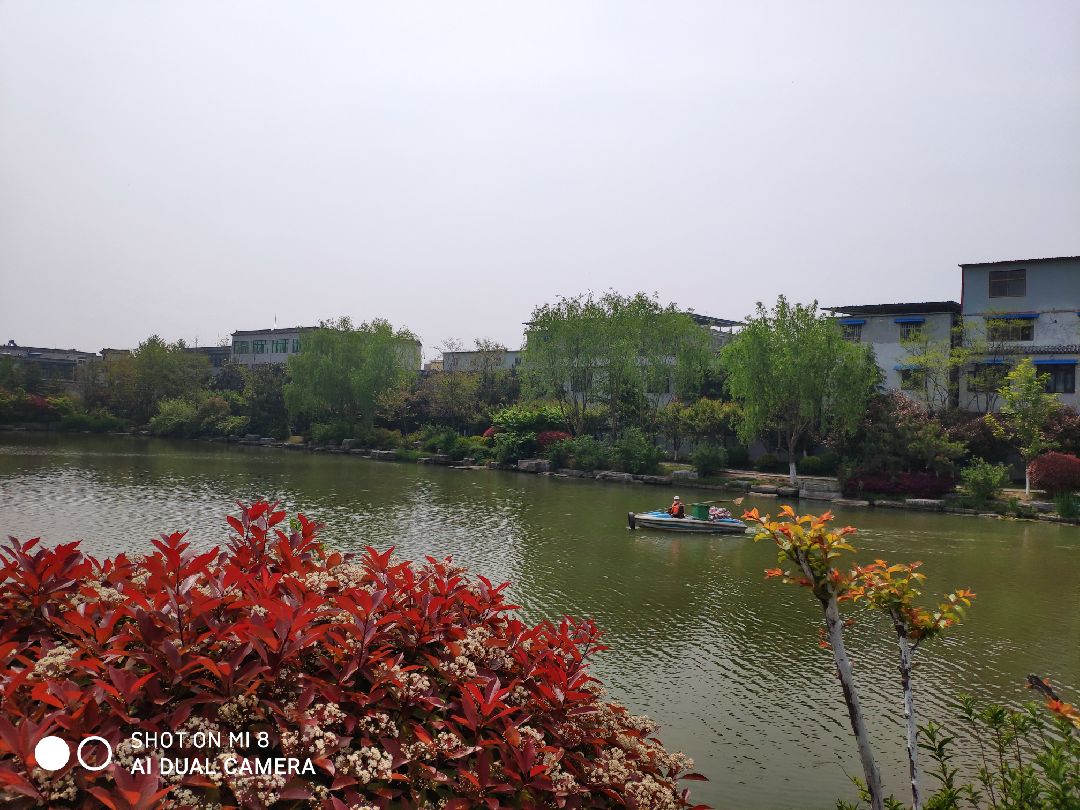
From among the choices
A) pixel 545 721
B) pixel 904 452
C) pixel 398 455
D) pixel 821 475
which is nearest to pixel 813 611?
pixel 545 721

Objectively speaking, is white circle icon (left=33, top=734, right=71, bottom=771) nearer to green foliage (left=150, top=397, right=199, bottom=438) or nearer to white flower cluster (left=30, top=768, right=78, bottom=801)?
white flower cluster (left=30, top=768, right=78, bottom=801)

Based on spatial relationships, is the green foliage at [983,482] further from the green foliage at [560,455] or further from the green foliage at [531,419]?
the green foliage at [531,419]

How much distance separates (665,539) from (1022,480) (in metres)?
18.3

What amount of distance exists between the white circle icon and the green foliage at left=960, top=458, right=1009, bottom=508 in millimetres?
28428

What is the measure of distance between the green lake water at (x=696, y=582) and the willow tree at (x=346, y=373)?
13.8m

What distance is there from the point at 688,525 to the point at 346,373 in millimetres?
31732

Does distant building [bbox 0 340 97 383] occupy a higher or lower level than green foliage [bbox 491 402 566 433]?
higher

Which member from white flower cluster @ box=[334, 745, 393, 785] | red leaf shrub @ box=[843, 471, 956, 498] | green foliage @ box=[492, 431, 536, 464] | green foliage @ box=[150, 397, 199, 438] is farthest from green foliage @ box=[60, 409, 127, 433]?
white flower cluster @ box=[334, 745, 393, 785]

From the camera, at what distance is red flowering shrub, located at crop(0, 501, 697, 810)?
253cm

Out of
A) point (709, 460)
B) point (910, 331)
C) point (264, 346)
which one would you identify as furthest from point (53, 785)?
point (264, 346)

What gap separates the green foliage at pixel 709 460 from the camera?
3378 centimetres

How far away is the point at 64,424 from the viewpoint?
177 ft

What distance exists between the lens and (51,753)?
94.2 inches

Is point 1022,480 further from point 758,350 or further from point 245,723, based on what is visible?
point 245,723
